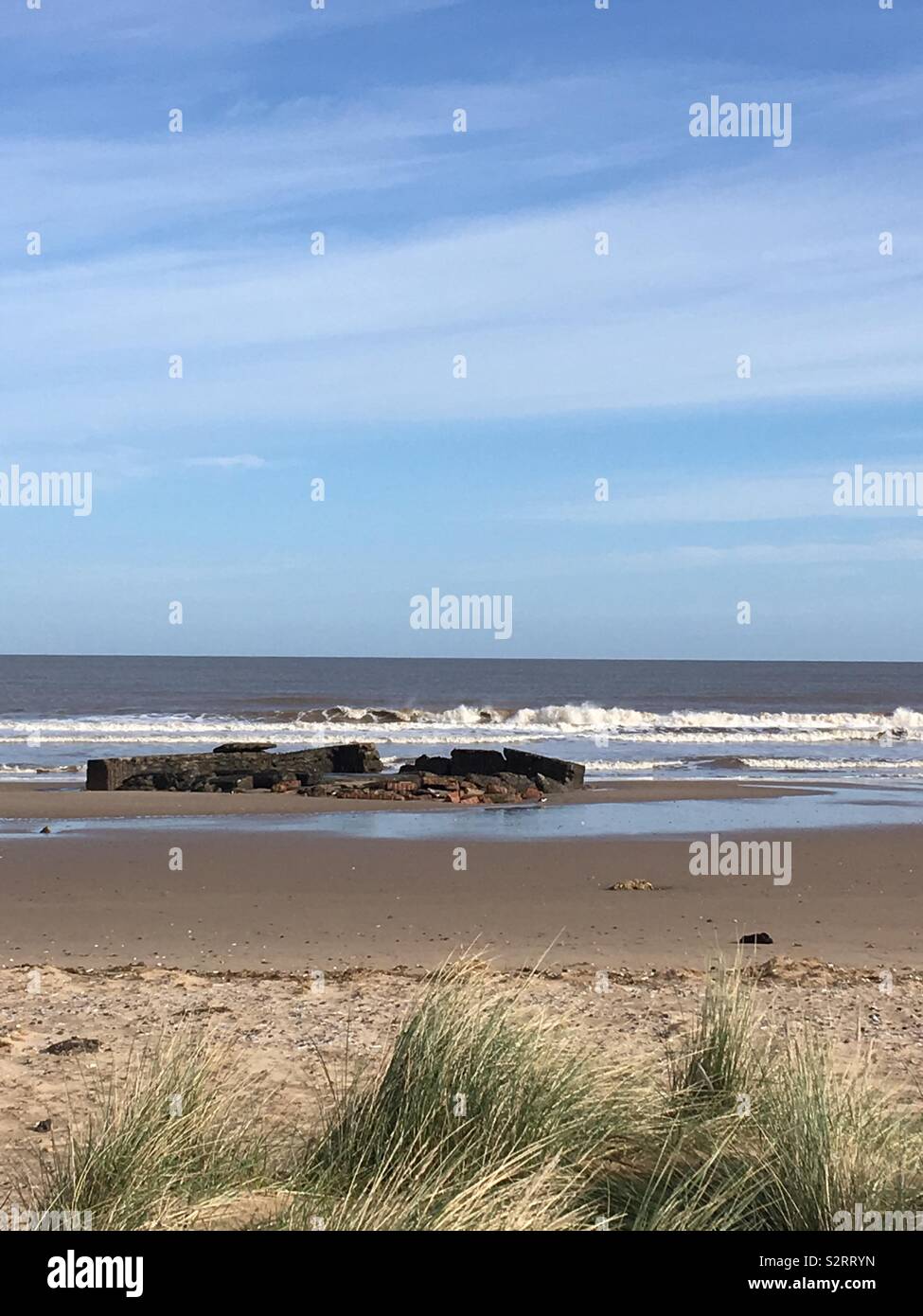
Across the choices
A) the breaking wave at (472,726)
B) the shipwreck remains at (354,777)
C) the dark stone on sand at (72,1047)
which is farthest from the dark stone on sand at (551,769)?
the dark stone on sand at (72,1047)

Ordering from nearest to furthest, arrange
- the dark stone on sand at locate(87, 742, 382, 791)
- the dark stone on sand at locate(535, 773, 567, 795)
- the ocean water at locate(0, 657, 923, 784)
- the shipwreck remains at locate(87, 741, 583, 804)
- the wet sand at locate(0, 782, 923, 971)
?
1. the wet sand at locate(0, 782, 923, 971)
2. the shipwreck remains at locate(87, 741, 583, 804)
3. the dark stone on sand at locate(535, 773, 567, 795)
4. the dark stone on sand at locate(87, 742, 382, 791)
5. the ocean water at locate(0, 657, 923, 784)

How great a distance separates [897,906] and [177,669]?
96808 mm

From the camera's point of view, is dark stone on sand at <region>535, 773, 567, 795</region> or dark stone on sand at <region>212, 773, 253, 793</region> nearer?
dark stone on sand at <region>535, 773, 567, 795</region>

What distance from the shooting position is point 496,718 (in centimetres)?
5272

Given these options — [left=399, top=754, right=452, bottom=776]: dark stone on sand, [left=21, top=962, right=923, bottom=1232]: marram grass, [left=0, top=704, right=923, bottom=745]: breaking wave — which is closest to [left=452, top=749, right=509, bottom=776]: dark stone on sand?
[left=399, top=754, right=452, bottom=776]: dark stone on sand

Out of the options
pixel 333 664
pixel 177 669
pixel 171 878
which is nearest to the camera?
pixel 171 878

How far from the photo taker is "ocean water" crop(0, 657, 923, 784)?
34.2 metres

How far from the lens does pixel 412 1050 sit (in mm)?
5109

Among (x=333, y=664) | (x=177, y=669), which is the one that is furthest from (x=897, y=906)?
(x=333, y=664)

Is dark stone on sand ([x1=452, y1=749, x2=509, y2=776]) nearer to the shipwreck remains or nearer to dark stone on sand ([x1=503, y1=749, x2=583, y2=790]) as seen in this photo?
the shipwreck remains

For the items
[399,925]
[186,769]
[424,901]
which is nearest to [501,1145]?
[399,925]

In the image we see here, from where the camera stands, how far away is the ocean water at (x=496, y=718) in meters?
34.2

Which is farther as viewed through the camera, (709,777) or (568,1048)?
(709,777)
